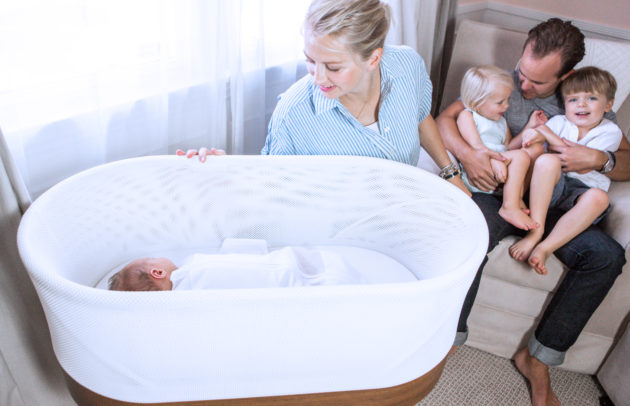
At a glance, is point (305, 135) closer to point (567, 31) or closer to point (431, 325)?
point (431, 325)

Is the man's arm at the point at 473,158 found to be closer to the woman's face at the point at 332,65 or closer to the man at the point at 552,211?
the man at the point at 552,211

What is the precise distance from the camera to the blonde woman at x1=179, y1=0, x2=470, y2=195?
1.02m

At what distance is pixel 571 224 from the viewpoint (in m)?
1.29

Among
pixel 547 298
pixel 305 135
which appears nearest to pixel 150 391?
pixel 305 135

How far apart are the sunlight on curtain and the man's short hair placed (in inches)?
29.4

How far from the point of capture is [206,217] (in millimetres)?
1213

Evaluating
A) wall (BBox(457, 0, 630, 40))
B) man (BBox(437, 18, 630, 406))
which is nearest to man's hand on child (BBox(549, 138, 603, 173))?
man (BBox(437, 18, 630, 406))

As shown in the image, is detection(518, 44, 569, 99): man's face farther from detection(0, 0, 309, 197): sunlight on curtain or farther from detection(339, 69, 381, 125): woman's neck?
detection(0, 0, 309, 197): sunlight on curtain

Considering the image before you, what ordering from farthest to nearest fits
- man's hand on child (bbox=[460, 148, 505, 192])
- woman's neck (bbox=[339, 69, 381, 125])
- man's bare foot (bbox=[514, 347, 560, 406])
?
man's hand on child (bbox=[460, 148, 505, 192]), man's bare foot (bbox=[514, 347, 560, 406]), woman's neck (bbox=[339, 69, 381, 125])

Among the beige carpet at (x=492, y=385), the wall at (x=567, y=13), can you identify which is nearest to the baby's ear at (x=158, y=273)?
the beige carpet at (x=492, y=385)

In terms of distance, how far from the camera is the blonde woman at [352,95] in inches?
40.2

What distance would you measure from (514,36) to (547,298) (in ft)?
3.27

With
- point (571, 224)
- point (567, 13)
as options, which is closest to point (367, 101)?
point (571, 224)

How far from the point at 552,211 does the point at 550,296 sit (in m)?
0.25
